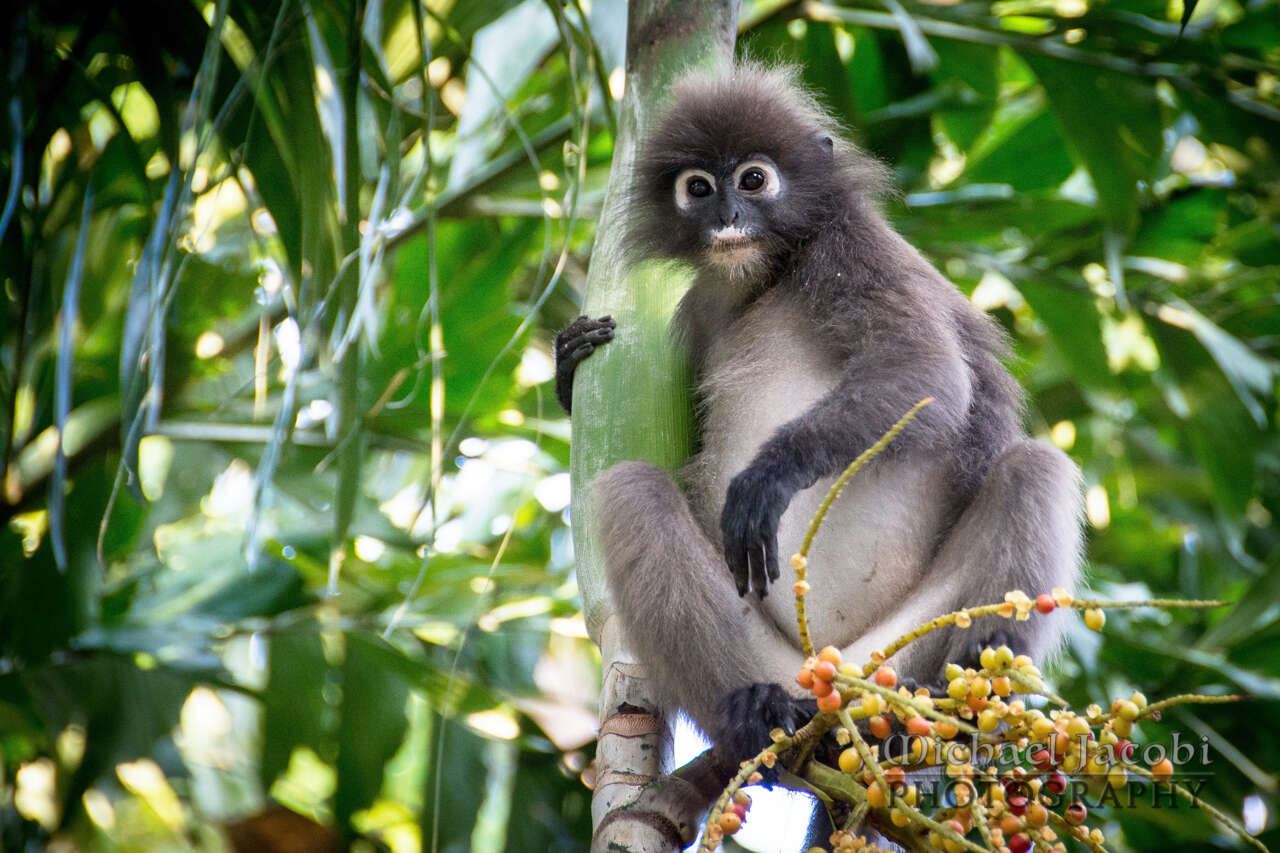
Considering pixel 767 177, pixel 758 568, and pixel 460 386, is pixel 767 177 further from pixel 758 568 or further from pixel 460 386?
pixel 460 386

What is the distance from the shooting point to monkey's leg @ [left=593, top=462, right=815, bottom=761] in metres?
2.54

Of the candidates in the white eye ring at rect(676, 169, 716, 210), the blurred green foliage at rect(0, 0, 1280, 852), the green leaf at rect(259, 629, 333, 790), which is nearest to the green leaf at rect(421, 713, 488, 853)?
the blurred green foliage at rect(0, 0, 1280, 852)

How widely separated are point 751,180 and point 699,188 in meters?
0.17

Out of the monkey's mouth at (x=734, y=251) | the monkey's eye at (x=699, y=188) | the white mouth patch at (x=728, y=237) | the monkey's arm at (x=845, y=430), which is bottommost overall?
the monkey's arm at (x=845, y=430)

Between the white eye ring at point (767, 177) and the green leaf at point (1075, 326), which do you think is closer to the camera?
the white eye ring at point (767, 177)

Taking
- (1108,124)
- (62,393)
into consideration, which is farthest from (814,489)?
(1108,124)

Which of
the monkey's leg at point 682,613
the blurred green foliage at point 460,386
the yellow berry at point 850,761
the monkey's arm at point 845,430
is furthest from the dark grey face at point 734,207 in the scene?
the yellow berry at point 850,761

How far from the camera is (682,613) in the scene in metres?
2.65

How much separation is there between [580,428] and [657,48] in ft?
3.29

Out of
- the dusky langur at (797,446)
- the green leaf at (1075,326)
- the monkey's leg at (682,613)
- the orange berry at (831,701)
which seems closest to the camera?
the orange berry at (831,701)

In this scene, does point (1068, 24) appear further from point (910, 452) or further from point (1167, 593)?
point (1167, 593)

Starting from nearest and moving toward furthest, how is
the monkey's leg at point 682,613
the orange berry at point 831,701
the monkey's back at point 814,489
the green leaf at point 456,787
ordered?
the orange berry at point 831,701 → the monkey's leg at point 682,613 → the monkey's back at point 814,489 → the green leaf at point 456,787

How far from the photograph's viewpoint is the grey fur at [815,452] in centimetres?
268

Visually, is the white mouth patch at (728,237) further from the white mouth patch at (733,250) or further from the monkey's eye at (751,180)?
the monkey's eye at (751,180)
